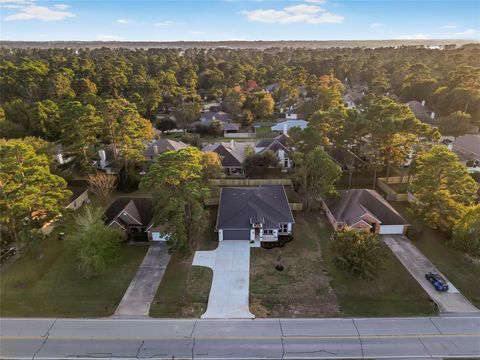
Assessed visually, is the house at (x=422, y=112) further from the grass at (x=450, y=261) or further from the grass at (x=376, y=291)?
the grass at (x=376, y=291)

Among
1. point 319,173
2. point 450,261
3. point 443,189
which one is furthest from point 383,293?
point 319,173

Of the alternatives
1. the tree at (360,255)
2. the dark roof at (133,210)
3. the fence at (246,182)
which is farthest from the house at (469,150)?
the dark roof at (133,210)

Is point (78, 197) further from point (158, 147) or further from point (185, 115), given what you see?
point (185, 115)

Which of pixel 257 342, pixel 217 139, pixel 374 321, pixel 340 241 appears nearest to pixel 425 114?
pixel 217 139

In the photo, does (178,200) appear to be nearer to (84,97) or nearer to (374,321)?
(374,321)

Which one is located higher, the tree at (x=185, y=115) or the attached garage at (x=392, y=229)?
the tree at (x=185, y=115)

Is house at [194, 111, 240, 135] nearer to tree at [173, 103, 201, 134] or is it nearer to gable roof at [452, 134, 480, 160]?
tree at [173, 103, 201, 134]
